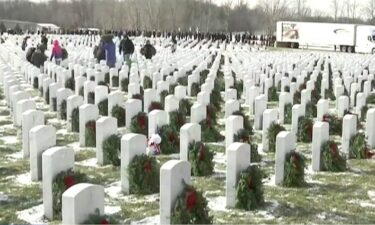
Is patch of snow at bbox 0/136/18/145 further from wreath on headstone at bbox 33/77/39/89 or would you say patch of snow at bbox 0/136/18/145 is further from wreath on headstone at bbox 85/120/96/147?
wreath on headstone at bbox 33/77/39/89

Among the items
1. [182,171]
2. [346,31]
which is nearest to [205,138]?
[182,171]

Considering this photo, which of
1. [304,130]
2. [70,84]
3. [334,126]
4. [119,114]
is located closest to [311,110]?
[334,126]

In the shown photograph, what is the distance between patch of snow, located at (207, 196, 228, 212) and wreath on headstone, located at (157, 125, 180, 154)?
95.7 inches

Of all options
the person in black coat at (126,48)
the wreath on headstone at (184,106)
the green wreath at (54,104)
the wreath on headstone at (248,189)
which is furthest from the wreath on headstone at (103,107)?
the person in black coat at (126,48)

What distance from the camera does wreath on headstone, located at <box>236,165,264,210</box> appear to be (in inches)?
260

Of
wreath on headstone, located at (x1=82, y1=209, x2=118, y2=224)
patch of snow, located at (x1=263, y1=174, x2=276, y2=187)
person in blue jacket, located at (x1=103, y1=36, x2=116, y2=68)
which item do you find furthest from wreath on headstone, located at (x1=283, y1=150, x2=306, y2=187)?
person in blue jacket, located at (x1=103, y1=36, x2=116, y2=68)

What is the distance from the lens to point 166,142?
9.36 m

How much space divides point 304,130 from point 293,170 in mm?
2985

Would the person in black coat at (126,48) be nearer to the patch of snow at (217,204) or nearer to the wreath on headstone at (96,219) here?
the patch of snow at (217,204)

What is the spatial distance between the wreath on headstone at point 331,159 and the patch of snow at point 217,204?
2.05 meters

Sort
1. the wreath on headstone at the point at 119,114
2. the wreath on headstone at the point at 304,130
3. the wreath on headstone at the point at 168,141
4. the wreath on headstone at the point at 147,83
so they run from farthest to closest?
the wreath on headstone at the point at 147,83
the wreath on headstone at the point at 119,114
the wreath on headstone at the point at 304,130
the wreath on headstone at the point at 168,141

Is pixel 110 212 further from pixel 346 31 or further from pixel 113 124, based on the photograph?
pixel 346 31

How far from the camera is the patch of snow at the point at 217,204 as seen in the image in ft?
21.9

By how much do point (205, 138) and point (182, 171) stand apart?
4.41 metres
